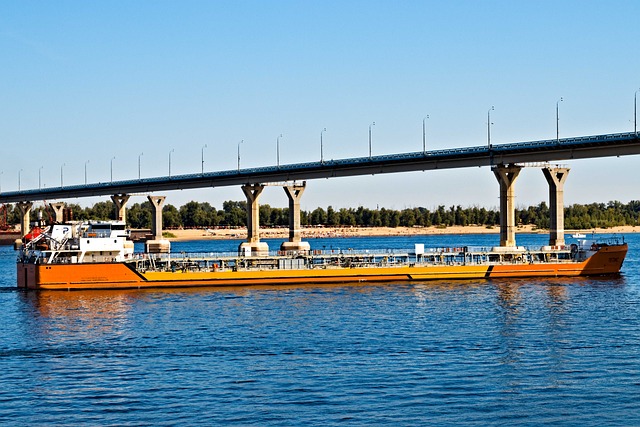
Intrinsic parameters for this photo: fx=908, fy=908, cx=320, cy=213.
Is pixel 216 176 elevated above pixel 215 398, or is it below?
above

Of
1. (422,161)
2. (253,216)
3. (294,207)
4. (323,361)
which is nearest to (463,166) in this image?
(422,161)

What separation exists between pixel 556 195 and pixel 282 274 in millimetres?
38984

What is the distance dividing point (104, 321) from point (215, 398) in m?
28.9

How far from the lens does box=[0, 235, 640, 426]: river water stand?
127ft

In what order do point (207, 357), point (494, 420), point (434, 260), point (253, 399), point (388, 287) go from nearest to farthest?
point (494, 420) < point (253, 399) < point (207, 357) < point (388, 287) < point (434, 260)

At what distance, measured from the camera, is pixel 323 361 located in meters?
49.6

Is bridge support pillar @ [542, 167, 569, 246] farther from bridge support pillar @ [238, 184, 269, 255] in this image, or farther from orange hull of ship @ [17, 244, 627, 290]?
bridge support pillar @ [238, 184, 269, 255]

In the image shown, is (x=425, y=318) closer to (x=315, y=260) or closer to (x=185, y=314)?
(x=185, y=314)

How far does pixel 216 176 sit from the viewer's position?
17638 cm

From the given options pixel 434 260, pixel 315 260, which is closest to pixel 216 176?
pixel 315 260

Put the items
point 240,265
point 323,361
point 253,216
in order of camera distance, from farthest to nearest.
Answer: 1. point 253,216
2. point 240,265
3. point 323,361

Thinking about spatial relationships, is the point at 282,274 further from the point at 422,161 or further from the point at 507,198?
the point at 422,161

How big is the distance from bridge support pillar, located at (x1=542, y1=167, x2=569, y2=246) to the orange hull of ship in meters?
10.1

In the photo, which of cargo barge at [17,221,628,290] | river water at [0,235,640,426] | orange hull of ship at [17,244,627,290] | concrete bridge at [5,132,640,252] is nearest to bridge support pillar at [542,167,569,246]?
concrete bridge at [5,132,640,252]
